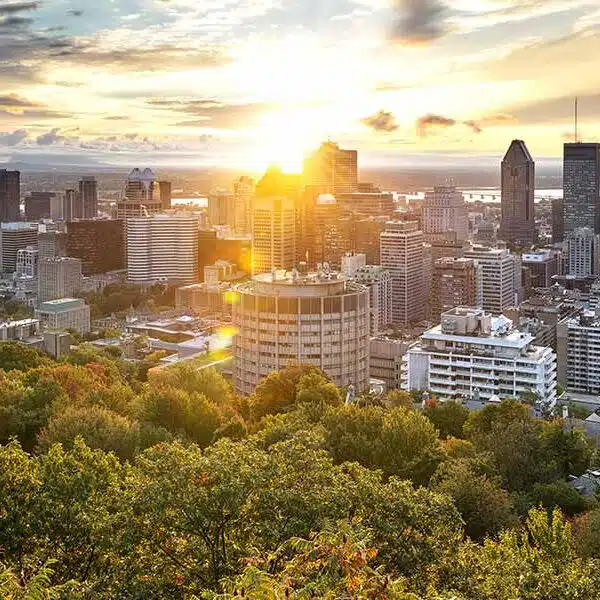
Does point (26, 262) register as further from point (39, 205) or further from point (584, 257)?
point (584, 257)

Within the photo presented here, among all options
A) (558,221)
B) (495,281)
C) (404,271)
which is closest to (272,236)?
(404,271)

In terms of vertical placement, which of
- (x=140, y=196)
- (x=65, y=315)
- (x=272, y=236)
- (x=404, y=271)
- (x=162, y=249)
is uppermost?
(x=140, y=196)

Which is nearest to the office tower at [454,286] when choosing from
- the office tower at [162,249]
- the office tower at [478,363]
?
the office tower at [162,249]

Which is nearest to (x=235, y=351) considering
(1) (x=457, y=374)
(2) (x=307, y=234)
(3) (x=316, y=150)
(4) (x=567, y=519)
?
(1) (x=457, y=374)

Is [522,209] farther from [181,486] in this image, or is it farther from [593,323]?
[181,486]

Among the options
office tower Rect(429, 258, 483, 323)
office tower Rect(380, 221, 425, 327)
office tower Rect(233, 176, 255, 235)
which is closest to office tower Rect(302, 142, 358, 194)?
office tower Rect(233, 176, 255, 235)

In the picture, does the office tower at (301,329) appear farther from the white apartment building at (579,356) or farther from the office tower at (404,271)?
the office tower at (404,271)

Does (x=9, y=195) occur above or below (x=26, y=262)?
above

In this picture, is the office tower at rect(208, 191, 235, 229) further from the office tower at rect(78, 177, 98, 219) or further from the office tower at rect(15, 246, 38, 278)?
the office tower at rect(15, 246, 38, 278)
